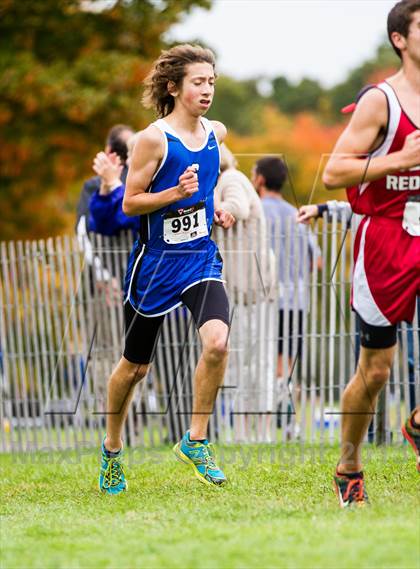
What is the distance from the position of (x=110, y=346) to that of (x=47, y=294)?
2.42 feet

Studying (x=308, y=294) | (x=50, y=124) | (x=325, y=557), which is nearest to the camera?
(x=325, y=557)

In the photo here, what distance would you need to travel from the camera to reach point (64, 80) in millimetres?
20641

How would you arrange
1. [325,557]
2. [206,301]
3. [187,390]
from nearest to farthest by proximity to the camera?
[325,557] → [206,301] → [187,390]

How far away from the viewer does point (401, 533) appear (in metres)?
4.67

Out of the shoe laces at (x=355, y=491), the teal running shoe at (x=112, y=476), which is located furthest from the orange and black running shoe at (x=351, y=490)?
the teal running shoe at (x=112, y=476)

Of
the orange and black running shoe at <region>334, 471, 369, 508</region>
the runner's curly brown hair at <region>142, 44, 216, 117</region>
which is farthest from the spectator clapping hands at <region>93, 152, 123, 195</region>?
the orange and black running shoe at <region>334, 471, 369, 508</region>

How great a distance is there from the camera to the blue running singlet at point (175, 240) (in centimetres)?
644

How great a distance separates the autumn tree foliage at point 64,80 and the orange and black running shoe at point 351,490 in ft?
51.7

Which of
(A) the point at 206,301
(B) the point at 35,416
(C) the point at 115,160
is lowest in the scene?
(B) the point at 35,416

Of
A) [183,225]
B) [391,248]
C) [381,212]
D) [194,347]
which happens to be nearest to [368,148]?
[381,212]

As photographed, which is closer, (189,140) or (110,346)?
(189,140)

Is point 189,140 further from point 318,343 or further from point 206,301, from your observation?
point 318,343

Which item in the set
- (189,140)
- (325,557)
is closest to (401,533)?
(325,557)

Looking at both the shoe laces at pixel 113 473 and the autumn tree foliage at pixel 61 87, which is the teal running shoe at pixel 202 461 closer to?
the shoe laces at pixel 113 473
